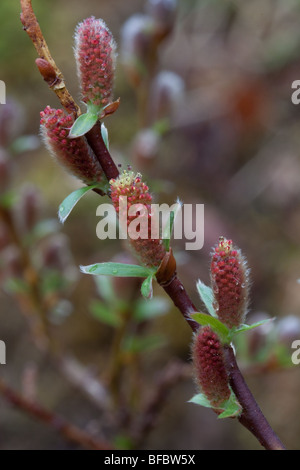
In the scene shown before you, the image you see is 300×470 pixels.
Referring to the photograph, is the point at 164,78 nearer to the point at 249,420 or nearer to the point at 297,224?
the point at 249,420

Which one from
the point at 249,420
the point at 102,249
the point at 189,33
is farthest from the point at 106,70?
the point at 189,33

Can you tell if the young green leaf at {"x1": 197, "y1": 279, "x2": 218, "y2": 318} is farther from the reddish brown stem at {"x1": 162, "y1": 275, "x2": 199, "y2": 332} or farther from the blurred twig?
the blurred twig

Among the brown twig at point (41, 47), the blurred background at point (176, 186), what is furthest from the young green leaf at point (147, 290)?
Answer: the blurred background at point (176, 186)

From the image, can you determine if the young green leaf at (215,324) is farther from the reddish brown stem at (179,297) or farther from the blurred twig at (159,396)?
the blurred twig at (159,396)

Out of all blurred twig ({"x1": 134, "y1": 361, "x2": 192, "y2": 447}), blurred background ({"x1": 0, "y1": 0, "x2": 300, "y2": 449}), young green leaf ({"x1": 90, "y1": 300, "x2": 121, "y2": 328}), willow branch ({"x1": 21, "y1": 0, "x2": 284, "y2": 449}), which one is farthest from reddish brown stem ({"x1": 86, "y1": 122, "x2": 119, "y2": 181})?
young green leaf ({"x1": 90, "y1": 300, "x2": 121, "y2": 328})

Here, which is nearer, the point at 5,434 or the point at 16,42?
the point at 5,434

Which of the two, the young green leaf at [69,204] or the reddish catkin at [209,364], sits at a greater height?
the young green leaf at [69,204]
